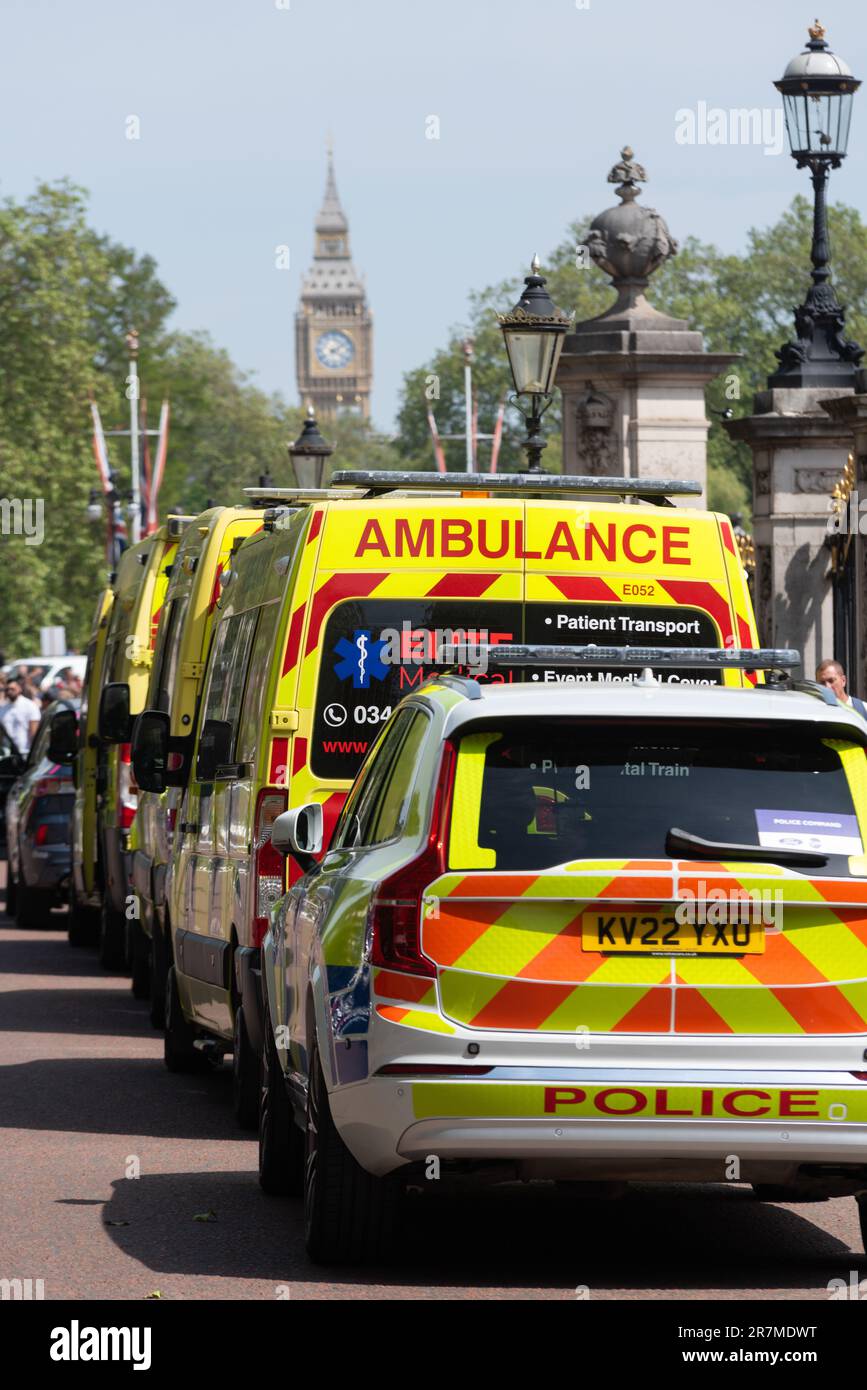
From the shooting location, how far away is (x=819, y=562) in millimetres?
24109

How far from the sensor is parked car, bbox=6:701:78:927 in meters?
22.9

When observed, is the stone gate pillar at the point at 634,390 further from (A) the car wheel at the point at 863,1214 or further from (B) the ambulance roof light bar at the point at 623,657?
(A) the car wheel at the point at 863,1214

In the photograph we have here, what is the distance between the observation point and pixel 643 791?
8.12 m

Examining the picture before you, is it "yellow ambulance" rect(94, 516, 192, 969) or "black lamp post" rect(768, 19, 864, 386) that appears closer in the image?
"yellow ambulance" rect(94, 516, 192, 969)

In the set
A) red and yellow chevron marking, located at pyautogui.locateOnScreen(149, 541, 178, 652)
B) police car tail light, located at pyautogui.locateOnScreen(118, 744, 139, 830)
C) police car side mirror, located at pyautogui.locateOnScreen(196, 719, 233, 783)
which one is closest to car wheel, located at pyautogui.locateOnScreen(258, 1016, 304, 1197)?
police car side mirror, located at pyautogui.locateOnScreen(196, 719, 233, 783)

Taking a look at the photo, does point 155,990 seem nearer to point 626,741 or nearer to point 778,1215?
point 778,1215

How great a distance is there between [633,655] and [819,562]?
51.3 ft

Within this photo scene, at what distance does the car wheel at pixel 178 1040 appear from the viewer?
13.6 meters

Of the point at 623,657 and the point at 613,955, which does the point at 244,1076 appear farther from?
the point at 613,955

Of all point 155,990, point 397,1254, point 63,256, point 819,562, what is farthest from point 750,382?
point 397,1254

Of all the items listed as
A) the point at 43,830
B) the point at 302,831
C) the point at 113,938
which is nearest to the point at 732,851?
the point at 302,831

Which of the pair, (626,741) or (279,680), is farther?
(279,680)

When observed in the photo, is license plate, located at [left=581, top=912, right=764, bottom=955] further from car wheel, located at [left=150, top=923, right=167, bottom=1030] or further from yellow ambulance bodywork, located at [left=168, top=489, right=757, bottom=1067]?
car wheel, located at [left=150, top=923, right=167, bottom=1030]

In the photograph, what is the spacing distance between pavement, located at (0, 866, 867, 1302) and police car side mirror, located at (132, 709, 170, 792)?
150 cm
